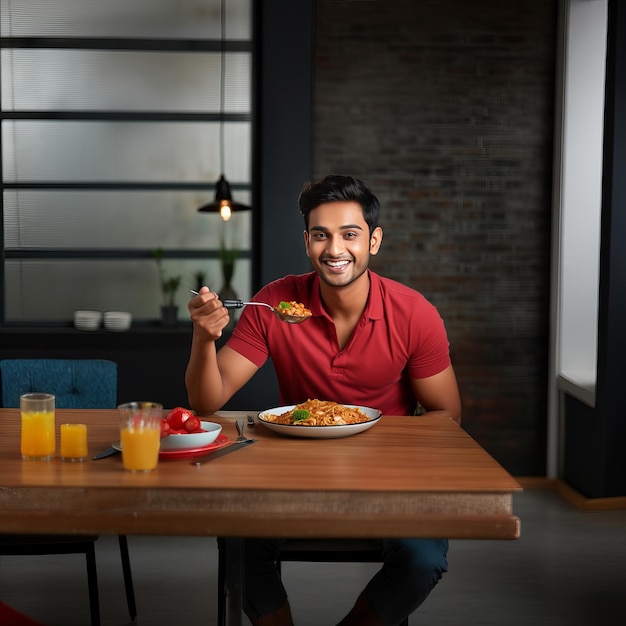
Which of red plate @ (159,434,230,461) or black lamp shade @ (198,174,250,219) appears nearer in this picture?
red plate @ (159,434,230,461)

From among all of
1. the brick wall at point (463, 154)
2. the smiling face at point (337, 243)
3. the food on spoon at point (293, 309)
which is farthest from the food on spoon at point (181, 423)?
the brick wall at point (463, 154)

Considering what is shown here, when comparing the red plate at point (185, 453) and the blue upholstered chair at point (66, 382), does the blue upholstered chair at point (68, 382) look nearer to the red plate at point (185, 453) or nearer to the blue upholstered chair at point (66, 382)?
the blue upholstered chair at point (66, 382)

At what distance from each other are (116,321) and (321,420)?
2.51 metres

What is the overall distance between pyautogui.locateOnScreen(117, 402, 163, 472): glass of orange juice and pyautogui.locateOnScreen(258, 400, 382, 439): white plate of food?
14.7 inches

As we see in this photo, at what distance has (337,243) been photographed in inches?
94.1

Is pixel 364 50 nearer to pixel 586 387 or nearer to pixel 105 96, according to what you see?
pixel 105 96

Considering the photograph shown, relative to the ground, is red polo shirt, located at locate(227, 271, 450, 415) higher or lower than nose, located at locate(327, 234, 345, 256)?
lower

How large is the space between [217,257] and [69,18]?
1.43 m

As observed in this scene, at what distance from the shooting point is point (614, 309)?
399 cm

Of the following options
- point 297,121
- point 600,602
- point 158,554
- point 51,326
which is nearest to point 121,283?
point 51,326

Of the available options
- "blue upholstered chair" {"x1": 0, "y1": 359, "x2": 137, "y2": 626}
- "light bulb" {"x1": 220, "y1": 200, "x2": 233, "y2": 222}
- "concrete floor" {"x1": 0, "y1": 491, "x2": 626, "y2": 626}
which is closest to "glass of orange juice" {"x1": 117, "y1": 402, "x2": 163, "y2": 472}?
"blue upholstered chair" {"x1": 0, "y1": 359, "x2": 137, "y2": 626}

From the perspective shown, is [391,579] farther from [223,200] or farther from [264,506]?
[223,200]

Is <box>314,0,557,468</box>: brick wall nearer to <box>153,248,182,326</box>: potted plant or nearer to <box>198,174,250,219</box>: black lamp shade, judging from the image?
<box>198,174,250,219</box>: black lamp shade

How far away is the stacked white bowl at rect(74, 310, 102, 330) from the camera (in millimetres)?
4273
